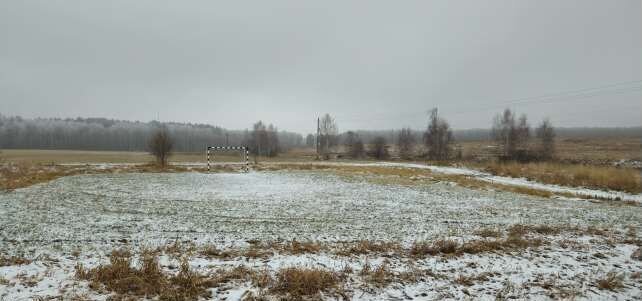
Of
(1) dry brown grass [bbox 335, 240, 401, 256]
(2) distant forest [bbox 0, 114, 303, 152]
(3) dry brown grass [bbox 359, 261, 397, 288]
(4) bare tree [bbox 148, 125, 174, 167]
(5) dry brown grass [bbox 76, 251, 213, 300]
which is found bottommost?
(1) dry brown grass [bbox 335, 240, 401, 256]

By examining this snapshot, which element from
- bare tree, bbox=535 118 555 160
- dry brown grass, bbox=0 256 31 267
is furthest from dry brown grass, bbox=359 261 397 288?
bare tree, bbox=535 118 555 160

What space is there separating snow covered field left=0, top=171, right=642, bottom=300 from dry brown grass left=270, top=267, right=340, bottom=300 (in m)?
0.32

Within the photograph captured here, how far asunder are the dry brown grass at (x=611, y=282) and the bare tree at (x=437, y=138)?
177 feet

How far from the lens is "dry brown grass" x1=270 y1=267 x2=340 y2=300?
4.57m

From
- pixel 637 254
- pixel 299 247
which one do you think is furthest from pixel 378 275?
pixel 637 254

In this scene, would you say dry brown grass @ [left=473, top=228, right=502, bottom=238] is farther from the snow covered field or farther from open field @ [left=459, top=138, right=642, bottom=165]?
open field @ [left=459, top=138, right=642, bottom=165]

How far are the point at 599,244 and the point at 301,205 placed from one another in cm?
920

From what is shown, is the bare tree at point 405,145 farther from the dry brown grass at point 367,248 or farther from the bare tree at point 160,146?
the dry brown grass at point 367,248

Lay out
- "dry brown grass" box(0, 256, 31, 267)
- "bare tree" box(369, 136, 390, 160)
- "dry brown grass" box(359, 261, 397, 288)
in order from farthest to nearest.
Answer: "bare tree" box(369, 136, 390, 160) < "dry brown grass" box(0, 256, 31, 267) < "dry brown grass" box(359, 261, 397, 288)

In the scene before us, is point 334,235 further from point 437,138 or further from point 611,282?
point 437,138

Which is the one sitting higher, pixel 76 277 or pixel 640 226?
pixel 76 277

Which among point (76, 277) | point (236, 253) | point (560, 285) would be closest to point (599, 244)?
point (560, 285)

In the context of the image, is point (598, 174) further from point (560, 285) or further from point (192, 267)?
point (192, 267)

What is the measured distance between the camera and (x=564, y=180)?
72.1 feet
